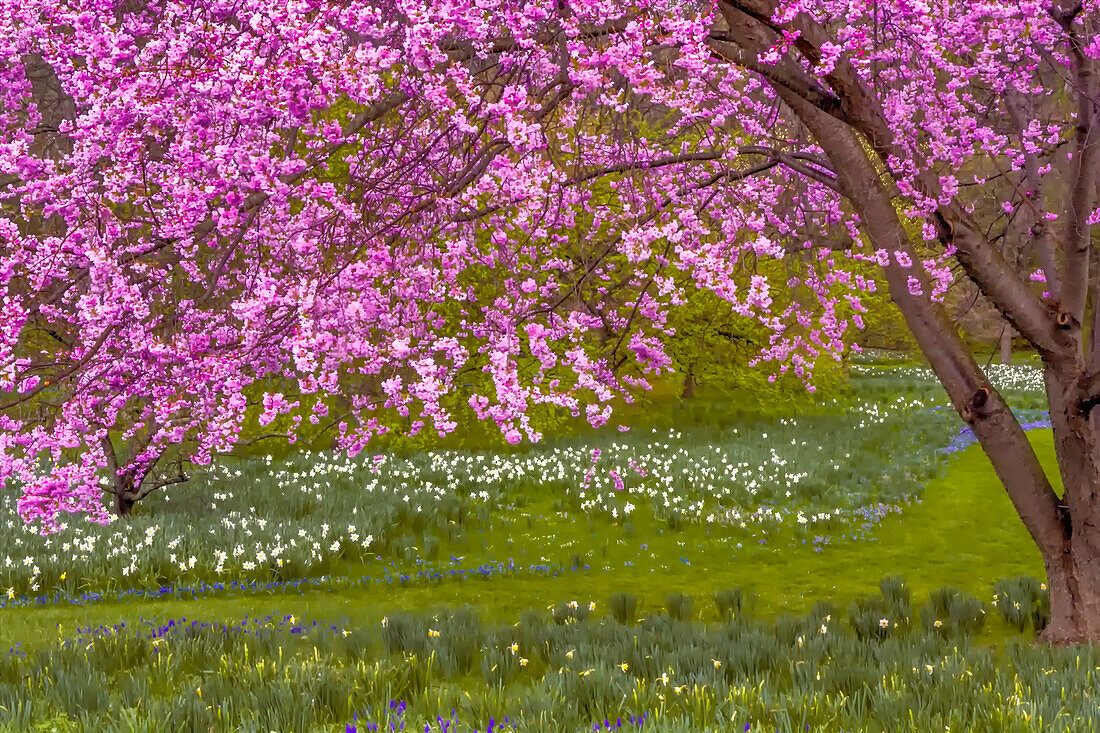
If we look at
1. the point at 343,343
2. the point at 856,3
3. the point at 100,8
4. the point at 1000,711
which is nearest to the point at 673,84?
the point at 856,3

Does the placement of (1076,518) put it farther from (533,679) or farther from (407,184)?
(407,184)

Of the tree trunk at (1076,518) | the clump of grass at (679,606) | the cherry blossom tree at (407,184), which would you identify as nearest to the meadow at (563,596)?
the clump of grass at (679,606)

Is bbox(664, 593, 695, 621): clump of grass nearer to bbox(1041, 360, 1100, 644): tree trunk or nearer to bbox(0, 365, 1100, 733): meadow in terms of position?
bbox(0, 365, 1100, 733): meadow

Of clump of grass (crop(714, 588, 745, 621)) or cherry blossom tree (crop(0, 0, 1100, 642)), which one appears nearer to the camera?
cherry blossom tree (crop(0, 0, 1100, 642))

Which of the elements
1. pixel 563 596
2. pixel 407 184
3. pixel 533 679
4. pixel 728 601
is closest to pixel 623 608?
pixel 728 601

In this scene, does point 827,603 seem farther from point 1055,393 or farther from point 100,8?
point 100,8

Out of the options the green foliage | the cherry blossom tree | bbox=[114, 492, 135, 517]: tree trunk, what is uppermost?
the cherry blossom tree

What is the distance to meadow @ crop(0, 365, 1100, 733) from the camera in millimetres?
3604

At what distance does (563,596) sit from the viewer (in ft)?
26.3

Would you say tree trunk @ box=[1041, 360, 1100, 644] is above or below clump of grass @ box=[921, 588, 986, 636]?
above

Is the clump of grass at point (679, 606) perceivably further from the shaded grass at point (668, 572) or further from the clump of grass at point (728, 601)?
the shaded grass at point (668, 572)

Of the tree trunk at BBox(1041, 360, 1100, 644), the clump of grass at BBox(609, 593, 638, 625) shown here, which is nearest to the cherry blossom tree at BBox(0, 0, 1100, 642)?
the tree trunk at BBox(1041, 360, 1100, 644)

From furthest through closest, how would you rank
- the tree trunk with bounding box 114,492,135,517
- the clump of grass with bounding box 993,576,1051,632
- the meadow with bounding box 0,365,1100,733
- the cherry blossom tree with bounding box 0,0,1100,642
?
the tree trunk with bounding box 114,492,135,517
the clump of grass with bounding box 993,576,1051,632
the cherry blossom tree with bounding box 0,0,1100,642
the meadow with bounding box 0,365,1100,733

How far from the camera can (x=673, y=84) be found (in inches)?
188
